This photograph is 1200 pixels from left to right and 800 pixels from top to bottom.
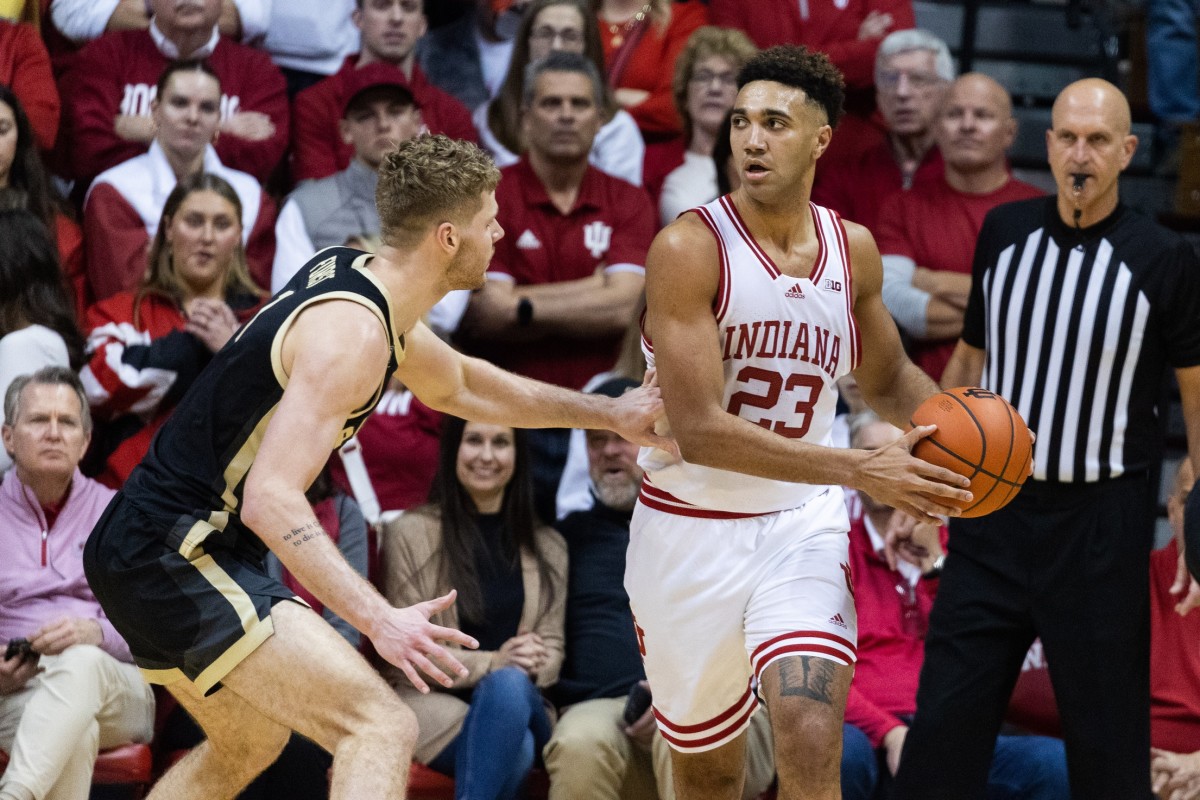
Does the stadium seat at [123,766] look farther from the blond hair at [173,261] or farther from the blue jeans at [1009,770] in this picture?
the blue jeans at [1009,770]

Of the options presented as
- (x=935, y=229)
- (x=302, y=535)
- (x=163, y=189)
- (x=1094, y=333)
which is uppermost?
(x=163, y=189)

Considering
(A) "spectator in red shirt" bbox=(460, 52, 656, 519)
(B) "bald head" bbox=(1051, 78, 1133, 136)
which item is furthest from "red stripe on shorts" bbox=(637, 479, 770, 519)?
(A) "spectator in red shirt" bbox=(460, 52, 656, 519)

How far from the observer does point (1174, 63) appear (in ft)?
26.5

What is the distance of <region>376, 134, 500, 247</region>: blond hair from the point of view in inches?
163

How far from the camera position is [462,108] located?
25.2ft

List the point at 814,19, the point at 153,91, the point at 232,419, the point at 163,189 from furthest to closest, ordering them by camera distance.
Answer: the point at 814,19
the point at 153,91
the point at 163,189
the point at 232,419

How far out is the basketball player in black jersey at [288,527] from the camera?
3676 millimetres

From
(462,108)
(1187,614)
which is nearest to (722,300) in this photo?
(1187,614)

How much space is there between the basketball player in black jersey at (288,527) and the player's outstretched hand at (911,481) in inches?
45.3

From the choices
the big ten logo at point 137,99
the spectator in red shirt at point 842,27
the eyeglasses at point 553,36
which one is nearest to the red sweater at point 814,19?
the spectator in red shirt at point 842,27

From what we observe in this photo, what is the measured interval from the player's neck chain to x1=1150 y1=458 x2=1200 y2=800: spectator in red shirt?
4024 millimetres

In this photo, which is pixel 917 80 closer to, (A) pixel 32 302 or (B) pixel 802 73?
(B) pixel 802 73

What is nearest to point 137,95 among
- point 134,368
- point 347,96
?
point 347,96

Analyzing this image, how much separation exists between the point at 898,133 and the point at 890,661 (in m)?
2.87
